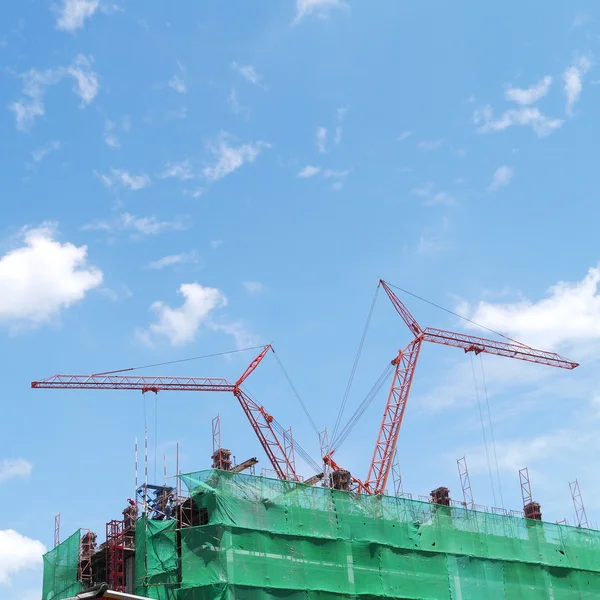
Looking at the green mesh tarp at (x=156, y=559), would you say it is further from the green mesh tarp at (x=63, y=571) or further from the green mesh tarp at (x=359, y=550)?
the green mesh tarp at (x=63, y=571)

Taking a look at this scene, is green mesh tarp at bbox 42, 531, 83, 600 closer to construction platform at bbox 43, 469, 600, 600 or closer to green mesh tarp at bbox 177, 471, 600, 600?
construction platform at bbox 43, 469, 600, 600

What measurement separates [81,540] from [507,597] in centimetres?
3092

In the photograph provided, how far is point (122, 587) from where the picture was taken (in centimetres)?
6203

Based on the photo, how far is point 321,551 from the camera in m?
60.6

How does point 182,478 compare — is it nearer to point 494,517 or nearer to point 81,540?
point 81,540

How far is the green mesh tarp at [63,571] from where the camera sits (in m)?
65.3

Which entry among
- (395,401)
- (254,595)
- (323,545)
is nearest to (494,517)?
(323,545)

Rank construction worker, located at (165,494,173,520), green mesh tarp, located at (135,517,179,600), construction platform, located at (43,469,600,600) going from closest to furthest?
construction platform, located at (43,469,600,600)
green mesh tarp, located at (135,517,179,600)
construction worker, located at (165,494,173,520)

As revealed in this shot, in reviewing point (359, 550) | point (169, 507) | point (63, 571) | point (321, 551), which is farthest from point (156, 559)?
point (359, 550)

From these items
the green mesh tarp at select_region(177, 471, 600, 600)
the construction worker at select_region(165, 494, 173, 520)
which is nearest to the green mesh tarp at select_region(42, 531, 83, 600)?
the construction worker at select_region(165, 494, 173, 520)

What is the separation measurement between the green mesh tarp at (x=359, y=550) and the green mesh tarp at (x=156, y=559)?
5.53 feet

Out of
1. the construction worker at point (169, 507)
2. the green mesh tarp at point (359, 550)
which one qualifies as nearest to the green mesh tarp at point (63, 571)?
the construction worker at point (169, 507)

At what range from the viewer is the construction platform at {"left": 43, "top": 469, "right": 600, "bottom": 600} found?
5722cm

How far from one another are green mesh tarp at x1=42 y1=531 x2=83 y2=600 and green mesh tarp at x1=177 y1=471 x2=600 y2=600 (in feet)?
39.6
